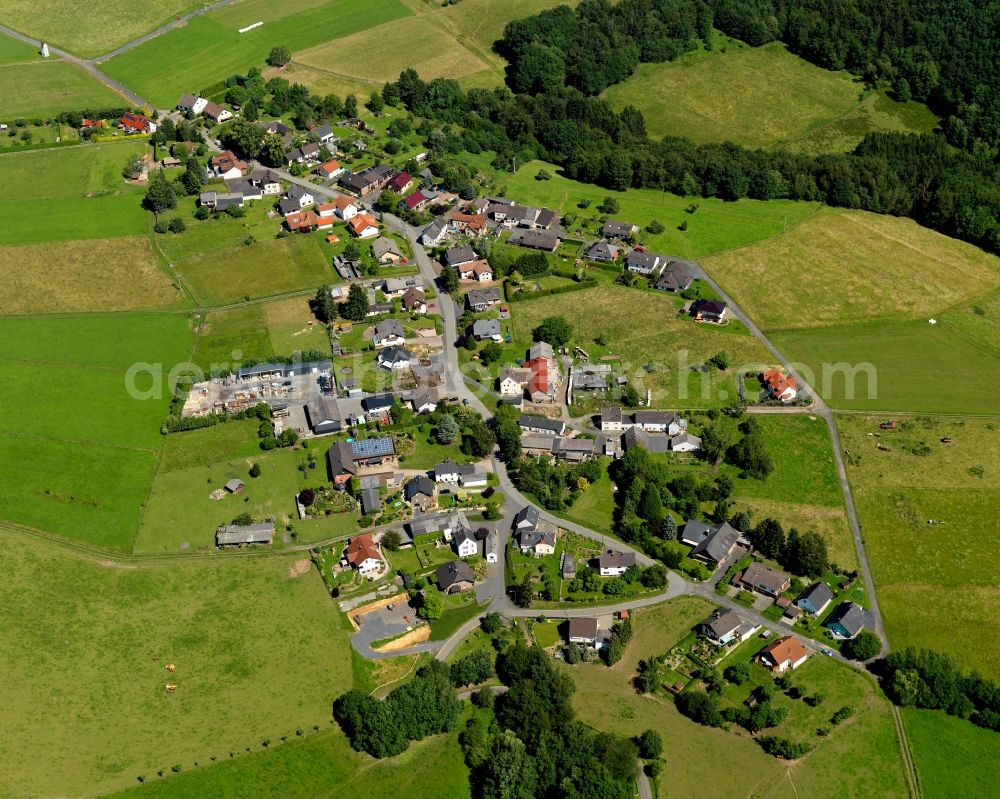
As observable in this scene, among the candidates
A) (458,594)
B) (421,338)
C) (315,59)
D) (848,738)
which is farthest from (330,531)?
(315,59)

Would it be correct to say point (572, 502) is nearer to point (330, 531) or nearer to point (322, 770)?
point (330, 531)

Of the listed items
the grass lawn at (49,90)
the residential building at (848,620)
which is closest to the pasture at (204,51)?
the grass lawn at (49,90)

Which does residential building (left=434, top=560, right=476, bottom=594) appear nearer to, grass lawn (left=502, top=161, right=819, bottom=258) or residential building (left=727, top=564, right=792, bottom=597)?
residential building (left=727, top=564, right=792, bottom=597)

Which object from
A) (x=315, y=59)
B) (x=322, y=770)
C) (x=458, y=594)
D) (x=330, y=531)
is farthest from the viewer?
(x=315, y=59)

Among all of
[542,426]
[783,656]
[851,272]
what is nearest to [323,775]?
[783,656]

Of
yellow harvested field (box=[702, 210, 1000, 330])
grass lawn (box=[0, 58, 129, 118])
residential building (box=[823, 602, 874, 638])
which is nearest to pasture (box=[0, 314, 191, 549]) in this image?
grass lawn (box=[0, 58, 129, 118])

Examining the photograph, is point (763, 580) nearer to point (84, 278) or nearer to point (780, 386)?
point (780, 386)
